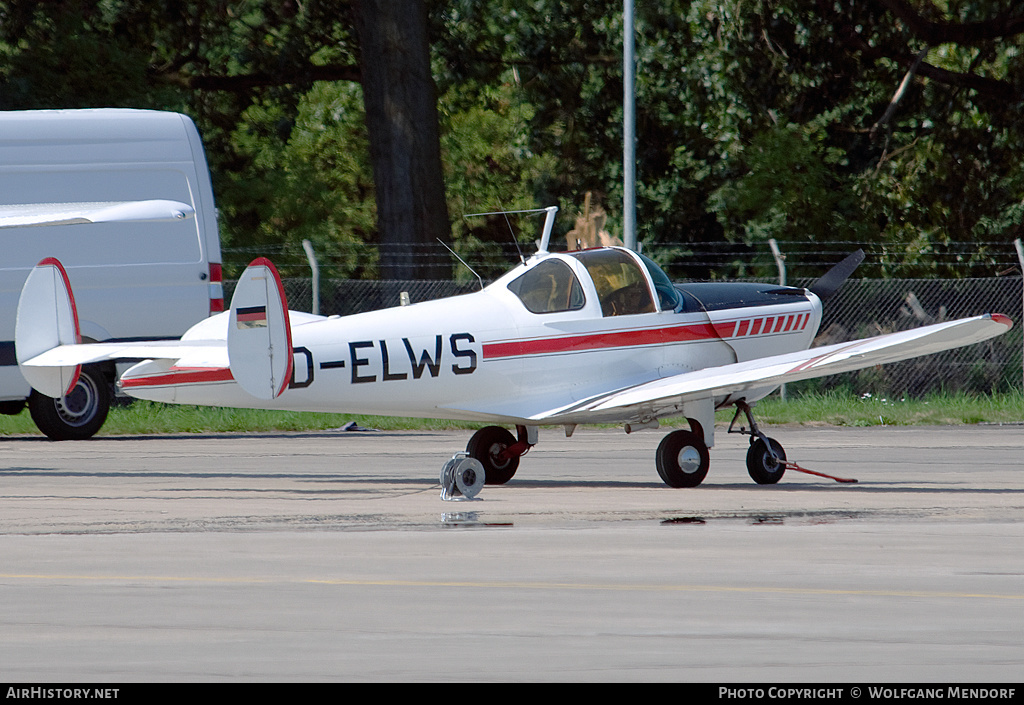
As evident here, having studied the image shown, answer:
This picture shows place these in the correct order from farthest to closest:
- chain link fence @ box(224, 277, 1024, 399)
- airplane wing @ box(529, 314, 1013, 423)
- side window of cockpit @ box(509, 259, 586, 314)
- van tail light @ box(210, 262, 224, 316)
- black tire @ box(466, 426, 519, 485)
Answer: chain link fence @ box(224, 277, 1024, 399) → van tail light @ box(210, 262, 224, 316) → black tire @ box(466, 426, 519, 485) → side window of cockpit @ box(509, 259, 586, 314) → airplane wing @ box(529, 314, 1013, 423)

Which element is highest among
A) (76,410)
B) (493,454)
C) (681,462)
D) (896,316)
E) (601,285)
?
(601,285)

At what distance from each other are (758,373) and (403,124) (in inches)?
545

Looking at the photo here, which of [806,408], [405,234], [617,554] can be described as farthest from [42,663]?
[405,234]

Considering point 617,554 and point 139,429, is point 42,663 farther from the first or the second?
point 139,429

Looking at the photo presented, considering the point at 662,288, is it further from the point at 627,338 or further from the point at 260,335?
the point at 260,335

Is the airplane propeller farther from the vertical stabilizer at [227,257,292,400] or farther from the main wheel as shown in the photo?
the vertical stabilizer at [227,257,292,400]

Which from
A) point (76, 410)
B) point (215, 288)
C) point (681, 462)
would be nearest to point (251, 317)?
point (681, 462)

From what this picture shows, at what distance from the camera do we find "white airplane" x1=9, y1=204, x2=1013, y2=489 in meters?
11.3

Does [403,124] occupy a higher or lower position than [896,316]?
higher

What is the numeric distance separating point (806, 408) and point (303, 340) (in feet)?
34.8

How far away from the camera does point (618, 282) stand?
1267cm

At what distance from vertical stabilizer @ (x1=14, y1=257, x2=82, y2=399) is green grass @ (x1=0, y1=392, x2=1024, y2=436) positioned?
6.48 metres

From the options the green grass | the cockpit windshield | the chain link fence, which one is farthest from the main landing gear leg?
the chain link fence

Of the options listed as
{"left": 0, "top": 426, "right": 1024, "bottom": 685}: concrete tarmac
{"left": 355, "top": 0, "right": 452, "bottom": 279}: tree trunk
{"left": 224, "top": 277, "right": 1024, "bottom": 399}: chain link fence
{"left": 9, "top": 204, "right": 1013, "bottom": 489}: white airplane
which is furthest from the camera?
{"left": 355, "top": 0, "right": 452, "bottom": 279}: tree trunk
